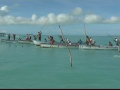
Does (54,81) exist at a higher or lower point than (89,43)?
lower

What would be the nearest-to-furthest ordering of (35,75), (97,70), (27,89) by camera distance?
1. (27,89)
2. (35,75)
3. (97,70)

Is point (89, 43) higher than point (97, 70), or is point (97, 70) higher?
point (89, 43)

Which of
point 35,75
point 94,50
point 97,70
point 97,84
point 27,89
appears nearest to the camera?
point 27,89

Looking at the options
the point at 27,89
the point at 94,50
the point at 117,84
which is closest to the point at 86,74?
the point at 117,84

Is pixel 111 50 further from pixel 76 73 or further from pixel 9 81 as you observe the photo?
pixel 9 81

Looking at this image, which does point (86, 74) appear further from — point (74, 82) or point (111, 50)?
point (111, 50)

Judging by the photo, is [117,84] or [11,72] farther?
[11,72]

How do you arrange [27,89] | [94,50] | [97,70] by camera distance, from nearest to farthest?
1. [27,89]
2. [97,70]
3. [94,50]

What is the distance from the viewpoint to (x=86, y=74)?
38.7 ft

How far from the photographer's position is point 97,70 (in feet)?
42.6

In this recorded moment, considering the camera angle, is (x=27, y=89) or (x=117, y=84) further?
(x=117, y=84)

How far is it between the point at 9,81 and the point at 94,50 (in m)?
16.2

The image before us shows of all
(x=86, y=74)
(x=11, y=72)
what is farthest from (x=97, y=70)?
(x=11, y=72)

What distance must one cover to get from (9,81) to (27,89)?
172 cm
